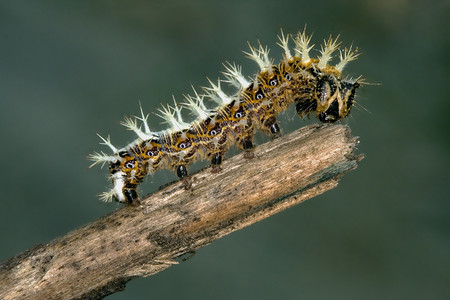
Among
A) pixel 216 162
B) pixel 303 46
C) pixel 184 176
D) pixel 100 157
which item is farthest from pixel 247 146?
pixel 100 157

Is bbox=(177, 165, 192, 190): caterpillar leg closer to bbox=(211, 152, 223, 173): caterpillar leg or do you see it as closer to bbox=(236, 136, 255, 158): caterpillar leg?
bbox=(211, 152, 223, 173): caterpillar leg

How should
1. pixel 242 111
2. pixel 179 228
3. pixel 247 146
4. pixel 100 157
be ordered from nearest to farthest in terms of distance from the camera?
pixel 179 228 < pixel 247 146 < pixel 242 111 < pixel 100 157

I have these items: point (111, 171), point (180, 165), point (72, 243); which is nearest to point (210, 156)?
point (180, 165)

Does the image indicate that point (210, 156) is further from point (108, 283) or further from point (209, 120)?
point (108, 283)

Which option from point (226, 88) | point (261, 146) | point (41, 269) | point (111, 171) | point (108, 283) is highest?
point (226, 88)

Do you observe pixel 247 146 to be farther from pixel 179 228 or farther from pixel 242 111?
pixel 179 228

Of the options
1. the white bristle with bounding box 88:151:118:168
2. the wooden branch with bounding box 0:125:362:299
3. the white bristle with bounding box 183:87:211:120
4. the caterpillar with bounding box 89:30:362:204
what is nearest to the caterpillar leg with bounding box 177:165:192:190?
the caterpillar with bounding box 89:30:362:204

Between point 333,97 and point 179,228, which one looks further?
point 333,97
